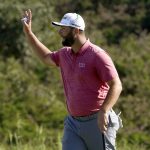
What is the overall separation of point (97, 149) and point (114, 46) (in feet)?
63.1

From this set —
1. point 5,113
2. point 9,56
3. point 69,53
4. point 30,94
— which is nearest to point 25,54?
point 9,56

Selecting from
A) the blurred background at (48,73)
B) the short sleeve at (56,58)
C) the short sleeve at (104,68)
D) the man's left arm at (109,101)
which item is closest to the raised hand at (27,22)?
the short sleeve at (56,58)

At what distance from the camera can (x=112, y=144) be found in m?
5.63

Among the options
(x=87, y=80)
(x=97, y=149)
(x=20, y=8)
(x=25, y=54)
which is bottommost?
(x=25, y=54)

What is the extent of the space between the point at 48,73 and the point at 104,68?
15.9 meters

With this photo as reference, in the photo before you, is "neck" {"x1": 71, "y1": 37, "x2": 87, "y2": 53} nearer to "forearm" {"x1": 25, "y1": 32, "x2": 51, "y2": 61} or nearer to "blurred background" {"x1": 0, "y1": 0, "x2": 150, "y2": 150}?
"forearm" {"x1": 25, "y1": 32, "x2": 51, "y2": 61}

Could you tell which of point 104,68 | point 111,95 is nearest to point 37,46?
point 104,68

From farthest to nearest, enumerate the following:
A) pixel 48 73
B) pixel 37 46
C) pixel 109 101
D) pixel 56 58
A: pixel 48 73 < pixel 37 46 < pixel 56 58 < pixel 109 101

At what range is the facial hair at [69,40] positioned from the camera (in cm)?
556

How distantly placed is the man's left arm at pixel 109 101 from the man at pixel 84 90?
0.19 ft

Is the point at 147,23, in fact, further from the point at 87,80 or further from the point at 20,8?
the point at 87,80

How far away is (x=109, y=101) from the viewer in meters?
5.33

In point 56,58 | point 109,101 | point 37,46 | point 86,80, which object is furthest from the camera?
point 37,46

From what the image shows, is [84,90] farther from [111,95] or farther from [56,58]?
[56,58]
